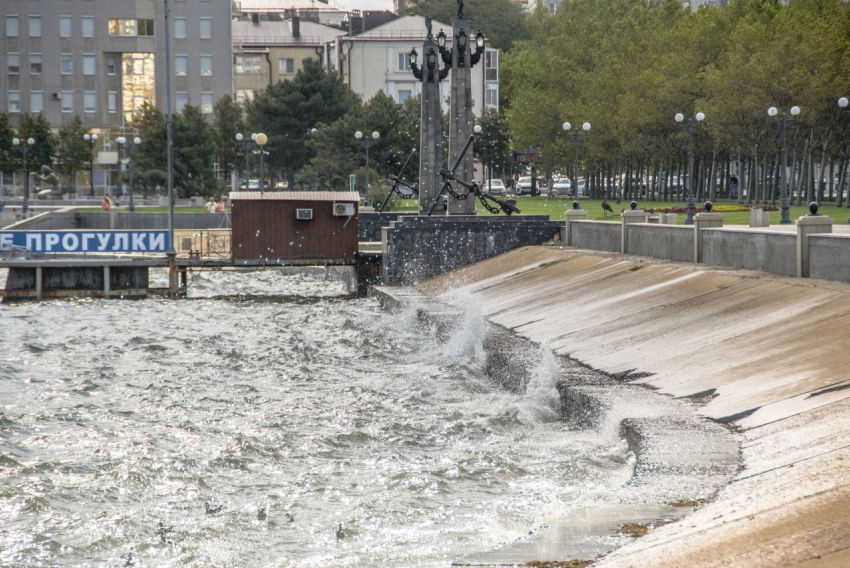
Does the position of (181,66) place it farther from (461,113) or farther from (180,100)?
(461,113)

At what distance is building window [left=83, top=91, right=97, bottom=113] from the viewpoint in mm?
102438

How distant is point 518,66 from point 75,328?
269ft

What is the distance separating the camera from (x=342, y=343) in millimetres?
27453

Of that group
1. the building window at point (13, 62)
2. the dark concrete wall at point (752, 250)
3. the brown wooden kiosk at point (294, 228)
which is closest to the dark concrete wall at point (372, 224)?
the brown wooden kiosk at point (294, 228)

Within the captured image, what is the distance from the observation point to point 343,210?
141 feet

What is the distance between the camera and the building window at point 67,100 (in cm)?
10206

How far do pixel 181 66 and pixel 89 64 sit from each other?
8482 mm

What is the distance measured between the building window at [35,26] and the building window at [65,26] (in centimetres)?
197

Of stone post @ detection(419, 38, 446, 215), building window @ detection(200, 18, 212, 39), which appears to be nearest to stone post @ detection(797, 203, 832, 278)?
stone post @ detection(419, 38, 446, 215)

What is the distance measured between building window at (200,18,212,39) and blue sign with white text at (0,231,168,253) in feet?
216

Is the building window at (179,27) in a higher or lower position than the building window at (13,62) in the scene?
higher

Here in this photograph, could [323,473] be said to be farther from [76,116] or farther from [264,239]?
[76,116]

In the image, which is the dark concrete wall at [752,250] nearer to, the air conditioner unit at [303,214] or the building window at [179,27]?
the air conditioner unit at [303,214]

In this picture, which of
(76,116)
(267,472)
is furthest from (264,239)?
(76,116)
